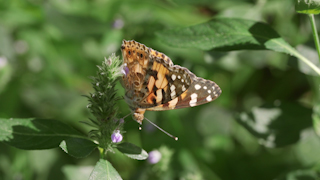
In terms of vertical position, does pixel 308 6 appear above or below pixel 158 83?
above

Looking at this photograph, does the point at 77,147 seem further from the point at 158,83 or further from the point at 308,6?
the point at 308,6

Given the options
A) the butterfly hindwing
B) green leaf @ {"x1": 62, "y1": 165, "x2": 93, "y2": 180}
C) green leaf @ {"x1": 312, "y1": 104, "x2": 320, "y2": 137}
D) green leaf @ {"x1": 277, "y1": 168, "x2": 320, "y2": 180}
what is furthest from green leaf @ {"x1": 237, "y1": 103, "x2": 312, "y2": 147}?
green leaf @ {"x1": 62, "y1": 165, "x2": 93, "y2": 180}

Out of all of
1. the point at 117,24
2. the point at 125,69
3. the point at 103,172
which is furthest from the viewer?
the point at 117,24

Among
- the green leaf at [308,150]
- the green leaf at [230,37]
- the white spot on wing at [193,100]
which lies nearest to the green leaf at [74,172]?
the white spot on wing at [193,100]

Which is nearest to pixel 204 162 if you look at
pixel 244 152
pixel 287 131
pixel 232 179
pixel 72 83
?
pixel 232 179

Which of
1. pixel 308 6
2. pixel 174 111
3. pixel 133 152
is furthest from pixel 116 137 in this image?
pixel 174 111

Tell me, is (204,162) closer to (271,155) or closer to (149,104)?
(271,155)
